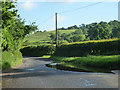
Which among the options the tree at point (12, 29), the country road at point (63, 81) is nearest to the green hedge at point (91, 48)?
the tree at point (12, 29)

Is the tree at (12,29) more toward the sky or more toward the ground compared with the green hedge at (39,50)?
more toward the sky

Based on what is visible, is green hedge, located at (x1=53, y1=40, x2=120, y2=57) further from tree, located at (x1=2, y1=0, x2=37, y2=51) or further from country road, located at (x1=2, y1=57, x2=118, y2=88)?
country road, located at (x1=2, y1=57, x2=118, y2=88)

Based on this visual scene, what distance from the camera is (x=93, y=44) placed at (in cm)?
3394

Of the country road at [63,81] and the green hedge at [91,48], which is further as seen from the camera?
the green hedge at [91,48]

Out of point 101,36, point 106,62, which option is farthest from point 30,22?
point 101,36

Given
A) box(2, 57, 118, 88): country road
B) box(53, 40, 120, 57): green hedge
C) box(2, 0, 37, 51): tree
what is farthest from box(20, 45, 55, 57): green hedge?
box(2, 57, 118, 88): country road

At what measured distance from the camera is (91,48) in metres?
34.2

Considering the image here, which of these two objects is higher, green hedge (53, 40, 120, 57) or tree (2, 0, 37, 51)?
tree (2, 0, 37, 51)

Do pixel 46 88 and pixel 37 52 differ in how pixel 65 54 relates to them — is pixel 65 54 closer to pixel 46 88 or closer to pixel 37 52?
pixel 37 52

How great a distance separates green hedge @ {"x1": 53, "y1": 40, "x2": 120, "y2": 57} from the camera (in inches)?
1204

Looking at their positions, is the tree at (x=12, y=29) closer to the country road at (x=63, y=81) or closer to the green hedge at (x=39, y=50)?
the country road at (x=63, y=81)

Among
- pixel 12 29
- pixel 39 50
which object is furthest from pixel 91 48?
pixel 39 50

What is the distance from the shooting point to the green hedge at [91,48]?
30.6 metres

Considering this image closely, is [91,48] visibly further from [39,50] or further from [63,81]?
[39,50]
